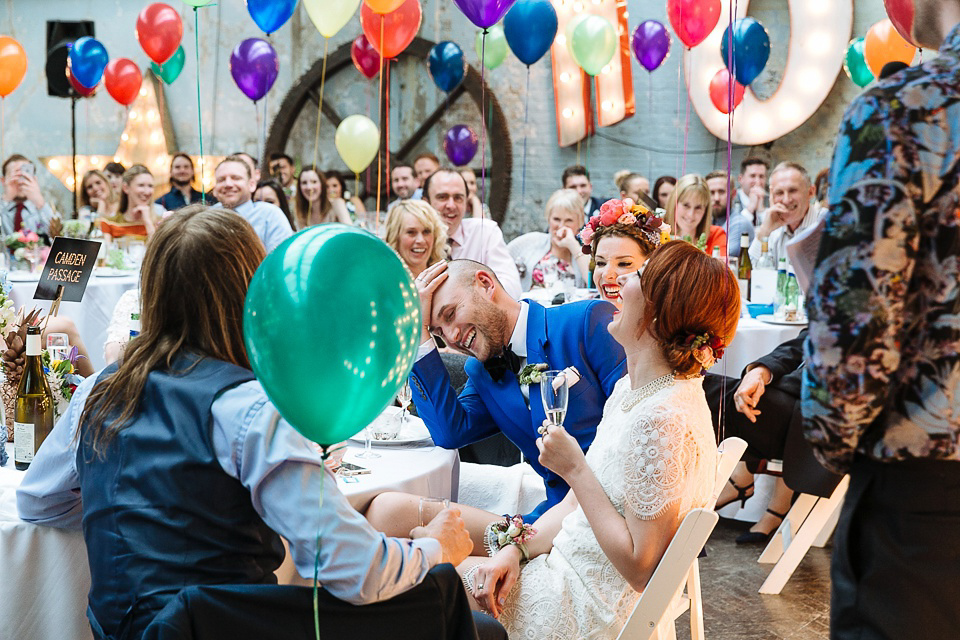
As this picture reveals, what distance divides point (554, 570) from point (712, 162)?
774 cm

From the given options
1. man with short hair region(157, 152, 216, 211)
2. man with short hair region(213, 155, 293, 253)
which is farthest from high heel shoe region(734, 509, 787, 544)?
man with short hair region(157, 152, 216, 211)

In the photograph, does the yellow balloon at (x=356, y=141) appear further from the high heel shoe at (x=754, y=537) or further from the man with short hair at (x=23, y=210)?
the high heel shoe at (x=754, y=537)

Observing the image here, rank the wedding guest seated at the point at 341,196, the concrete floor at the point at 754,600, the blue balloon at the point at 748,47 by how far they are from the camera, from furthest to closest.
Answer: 1. the wedding guest seated at the point at 341,196
2. the blue balloon at the point at 748,47
3. the concrete floor at the point at 754,600

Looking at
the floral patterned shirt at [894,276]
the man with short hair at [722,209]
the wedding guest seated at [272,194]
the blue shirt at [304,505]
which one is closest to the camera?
the floral patterned shirt at [894,276]

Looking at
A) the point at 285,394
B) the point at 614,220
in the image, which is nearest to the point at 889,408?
the point at 285,394

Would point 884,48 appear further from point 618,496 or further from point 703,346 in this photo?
point 618,496

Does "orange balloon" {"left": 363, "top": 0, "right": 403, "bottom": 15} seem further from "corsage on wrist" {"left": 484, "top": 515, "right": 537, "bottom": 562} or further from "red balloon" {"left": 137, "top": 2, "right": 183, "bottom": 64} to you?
"corsage on wrist" {"left": 484, "top": 515, "right": 537, "bottom": 562}

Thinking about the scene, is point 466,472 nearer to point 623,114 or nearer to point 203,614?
point 203,614

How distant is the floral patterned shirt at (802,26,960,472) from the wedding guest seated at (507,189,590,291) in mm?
4054

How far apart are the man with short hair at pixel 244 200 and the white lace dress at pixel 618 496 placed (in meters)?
4.21

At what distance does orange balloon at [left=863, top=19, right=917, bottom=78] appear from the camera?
6359 mm

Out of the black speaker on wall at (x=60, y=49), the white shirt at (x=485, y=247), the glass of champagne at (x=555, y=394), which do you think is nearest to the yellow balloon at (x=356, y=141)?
the white shirt at (x=485, y=247)

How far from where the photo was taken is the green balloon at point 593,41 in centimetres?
743

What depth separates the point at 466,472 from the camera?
2.81m
